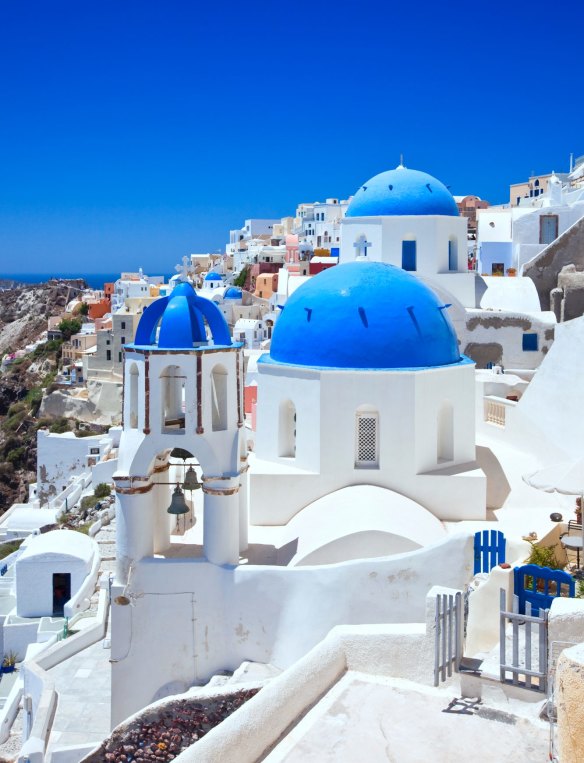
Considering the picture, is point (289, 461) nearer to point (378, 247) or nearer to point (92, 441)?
point (378, 247)

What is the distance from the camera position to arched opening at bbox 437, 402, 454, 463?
39.4ft

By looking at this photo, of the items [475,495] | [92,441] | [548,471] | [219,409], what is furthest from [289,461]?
[92,441]

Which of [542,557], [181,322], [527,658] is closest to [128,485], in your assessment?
[181,322]

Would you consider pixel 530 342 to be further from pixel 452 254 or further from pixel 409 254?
pixel 409 254

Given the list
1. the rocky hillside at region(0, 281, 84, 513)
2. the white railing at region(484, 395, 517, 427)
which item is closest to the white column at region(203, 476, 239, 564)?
the white railing at region(484, 395, 517, 427)

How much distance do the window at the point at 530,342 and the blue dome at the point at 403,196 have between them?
3651mm

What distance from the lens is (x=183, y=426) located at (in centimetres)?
1055

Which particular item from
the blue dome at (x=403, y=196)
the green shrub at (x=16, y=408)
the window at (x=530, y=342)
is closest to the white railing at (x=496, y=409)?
the blue dome at (x=403, y=196)

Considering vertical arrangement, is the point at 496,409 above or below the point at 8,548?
above

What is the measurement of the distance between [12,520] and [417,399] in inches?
997

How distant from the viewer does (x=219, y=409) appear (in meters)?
10.6

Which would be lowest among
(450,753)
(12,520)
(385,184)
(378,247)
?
(12,520)

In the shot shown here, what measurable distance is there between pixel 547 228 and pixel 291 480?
797 inches

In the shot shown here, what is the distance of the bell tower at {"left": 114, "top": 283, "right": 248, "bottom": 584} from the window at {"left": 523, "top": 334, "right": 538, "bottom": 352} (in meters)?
12.4
